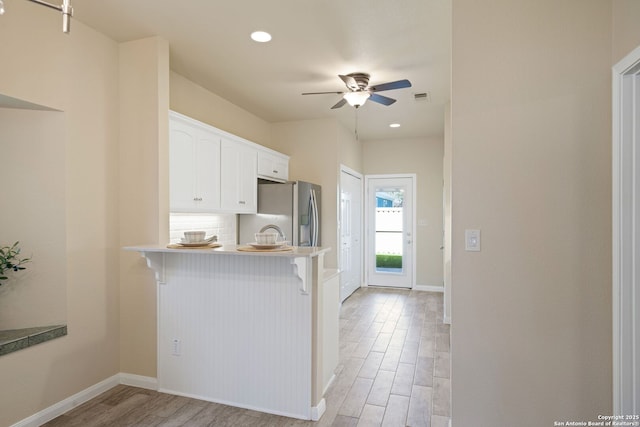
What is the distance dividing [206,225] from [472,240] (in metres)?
2.87

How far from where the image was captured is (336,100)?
444cm

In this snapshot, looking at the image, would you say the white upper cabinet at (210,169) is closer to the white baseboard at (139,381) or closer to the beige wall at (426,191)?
the white baseboard at (139,381)

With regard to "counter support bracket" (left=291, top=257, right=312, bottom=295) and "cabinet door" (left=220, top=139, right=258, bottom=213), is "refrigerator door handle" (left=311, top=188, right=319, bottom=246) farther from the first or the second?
"counter support bracket" (left=291, top=257, right=312, bottom=295)

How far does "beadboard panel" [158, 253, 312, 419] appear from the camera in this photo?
2.46 metres

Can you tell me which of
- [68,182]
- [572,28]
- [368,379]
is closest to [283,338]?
[368,379]

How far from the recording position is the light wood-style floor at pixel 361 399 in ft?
7.94

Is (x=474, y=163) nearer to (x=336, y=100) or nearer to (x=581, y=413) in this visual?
(x=581, y=413)

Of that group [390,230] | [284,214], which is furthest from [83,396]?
[390,230]

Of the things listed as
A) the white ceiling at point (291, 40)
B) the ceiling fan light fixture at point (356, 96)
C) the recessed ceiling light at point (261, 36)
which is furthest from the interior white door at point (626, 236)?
the recessed ceiling light at point (261, 36)

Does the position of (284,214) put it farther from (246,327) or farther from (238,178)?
(246,327)

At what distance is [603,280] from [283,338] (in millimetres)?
1864

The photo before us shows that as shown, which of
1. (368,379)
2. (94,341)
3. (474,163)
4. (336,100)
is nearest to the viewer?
(474,163)

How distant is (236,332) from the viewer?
2598 millimetres

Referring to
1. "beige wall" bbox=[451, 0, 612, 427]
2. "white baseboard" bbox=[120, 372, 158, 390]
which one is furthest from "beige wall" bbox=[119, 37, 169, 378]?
"beige wall" bbox=[451, 0, 612, 427]
